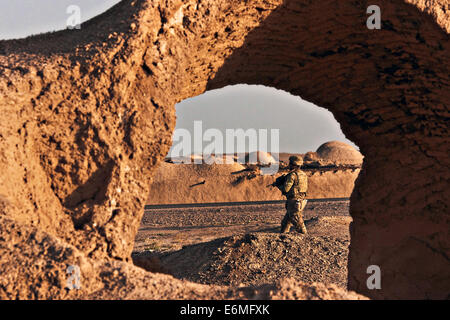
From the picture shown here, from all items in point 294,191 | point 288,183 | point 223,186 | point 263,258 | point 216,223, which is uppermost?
point 288,183

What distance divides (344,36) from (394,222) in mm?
2405

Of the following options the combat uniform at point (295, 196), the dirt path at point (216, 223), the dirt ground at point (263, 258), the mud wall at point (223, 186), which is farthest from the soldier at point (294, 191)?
the mud wall at point (223, 186)

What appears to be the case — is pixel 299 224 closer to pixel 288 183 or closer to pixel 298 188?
pixel 298 188

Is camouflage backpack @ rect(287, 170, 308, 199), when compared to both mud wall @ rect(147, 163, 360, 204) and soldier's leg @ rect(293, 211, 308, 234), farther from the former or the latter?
mud wall @ rect(147, 163, 360, 204)

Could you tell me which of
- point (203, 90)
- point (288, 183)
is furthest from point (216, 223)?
point (203, 90)

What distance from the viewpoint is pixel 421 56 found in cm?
456

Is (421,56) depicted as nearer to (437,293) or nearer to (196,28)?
(196,28)

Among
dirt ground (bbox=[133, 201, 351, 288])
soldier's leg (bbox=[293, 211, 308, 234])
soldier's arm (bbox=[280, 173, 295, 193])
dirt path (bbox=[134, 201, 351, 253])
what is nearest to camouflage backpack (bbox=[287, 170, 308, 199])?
soldier's arm (bbox=[280, 173, 295, 193])

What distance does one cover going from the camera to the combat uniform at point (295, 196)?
35.2 feet

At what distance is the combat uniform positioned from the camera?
1072 cm

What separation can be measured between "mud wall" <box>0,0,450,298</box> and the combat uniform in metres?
4.87

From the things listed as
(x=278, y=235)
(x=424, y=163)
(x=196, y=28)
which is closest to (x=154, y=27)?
(x=196, y=28)

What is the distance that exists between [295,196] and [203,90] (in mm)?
6512

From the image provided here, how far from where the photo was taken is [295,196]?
10766mm
